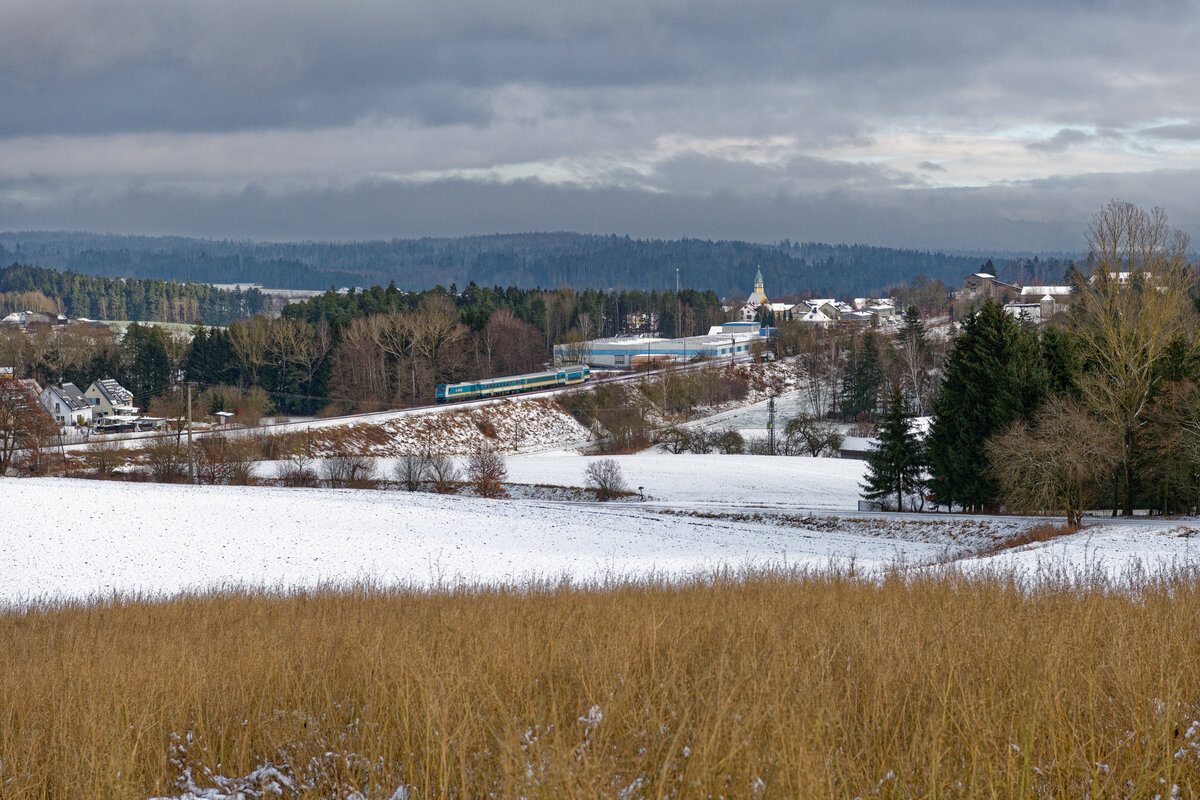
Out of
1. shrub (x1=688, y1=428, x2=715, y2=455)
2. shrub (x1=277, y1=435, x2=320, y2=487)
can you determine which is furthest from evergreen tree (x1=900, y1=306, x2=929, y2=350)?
shrub (x1=277, y1=435, x2=320, y2=487)

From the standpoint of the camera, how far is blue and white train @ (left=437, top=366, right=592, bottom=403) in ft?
287

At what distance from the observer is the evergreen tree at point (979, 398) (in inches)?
1282

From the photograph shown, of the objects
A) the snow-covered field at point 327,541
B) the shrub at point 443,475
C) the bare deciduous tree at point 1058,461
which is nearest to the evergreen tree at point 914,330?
the shrub at point 443,475

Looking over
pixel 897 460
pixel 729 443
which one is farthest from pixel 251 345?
pixel 897 460

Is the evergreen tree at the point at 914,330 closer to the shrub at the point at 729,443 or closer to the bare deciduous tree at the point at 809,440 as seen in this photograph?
the bare deciduous tree at the point at 809,440

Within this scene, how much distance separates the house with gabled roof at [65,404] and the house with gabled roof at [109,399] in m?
1.93

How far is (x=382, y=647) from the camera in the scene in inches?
267

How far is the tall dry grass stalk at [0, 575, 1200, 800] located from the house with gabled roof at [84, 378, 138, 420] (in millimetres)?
94782

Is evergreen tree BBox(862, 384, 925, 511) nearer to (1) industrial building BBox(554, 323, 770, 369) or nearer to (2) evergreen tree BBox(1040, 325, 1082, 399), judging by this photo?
(2) evergreen tree BBox(1040, 325, 1082, 399)

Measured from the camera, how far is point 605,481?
51.6 meters

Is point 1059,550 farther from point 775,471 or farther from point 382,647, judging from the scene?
point 775,471

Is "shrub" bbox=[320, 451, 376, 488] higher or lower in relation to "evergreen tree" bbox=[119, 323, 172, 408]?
lower

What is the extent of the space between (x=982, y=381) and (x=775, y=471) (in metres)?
24.7

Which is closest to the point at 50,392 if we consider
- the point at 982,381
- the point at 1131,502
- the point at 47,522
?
the point at 47,522
